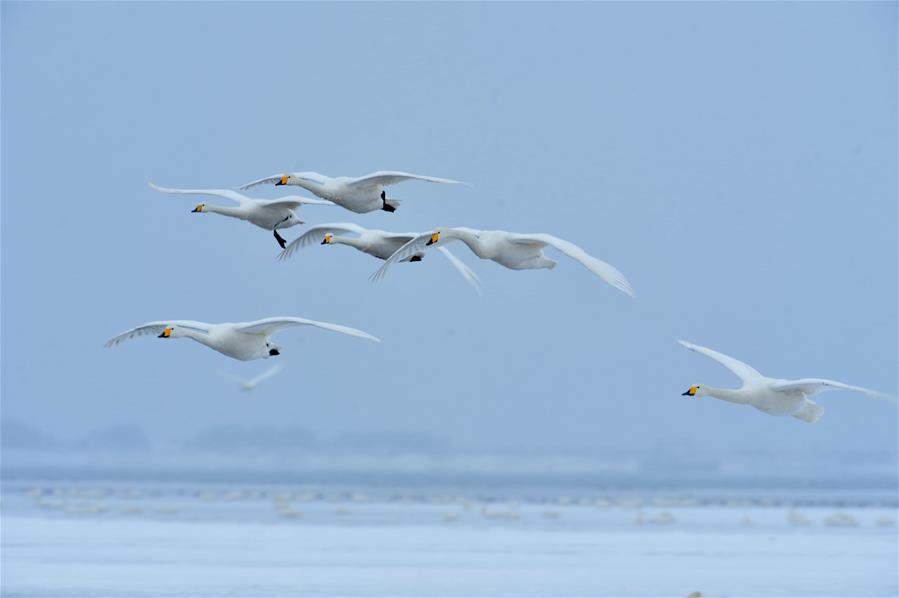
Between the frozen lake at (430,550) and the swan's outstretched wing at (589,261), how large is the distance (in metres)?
10.7

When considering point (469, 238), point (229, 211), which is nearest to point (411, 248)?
point (469, 238)

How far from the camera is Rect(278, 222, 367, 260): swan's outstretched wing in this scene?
18.4 metres

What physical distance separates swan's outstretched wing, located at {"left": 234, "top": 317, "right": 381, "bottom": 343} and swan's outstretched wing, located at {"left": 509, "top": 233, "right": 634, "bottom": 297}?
205 centimetres

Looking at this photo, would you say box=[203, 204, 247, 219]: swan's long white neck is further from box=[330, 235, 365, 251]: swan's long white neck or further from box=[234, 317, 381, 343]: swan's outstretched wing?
box=[234, 317, 381, 343]: swan's outstretched wing

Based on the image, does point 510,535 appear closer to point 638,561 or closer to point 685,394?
point 638,561

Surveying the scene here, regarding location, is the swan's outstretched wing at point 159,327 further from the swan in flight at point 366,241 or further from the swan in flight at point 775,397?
the swan in flight at point 775,397

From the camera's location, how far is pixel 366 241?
58.8 ft

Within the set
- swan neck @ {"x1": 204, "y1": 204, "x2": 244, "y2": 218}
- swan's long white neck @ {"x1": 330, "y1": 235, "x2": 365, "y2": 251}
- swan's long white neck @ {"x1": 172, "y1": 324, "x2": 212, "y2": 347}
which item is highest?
swan neck @ {"x1": 204, "y1": 204, "x2": 244, "y2": 218}

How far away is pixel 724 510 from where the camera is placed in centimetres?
4678

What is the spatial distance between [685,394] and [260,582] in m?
11.0

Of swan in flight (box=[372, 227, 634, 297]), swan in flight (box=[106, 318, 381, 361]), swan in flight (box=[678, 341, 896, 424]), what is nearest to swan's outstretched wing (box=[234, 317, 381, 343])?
swan in flight (box=[106, 318, 381, 361])

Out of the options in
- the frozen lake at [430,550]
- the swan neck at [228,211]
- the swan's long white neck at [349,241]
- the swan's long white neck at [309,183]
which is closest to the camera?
the swan's long white neck at [309,183]

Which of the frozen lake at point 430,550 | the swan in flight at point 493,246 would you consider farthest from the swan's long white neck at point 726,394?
the frozen lake at point 430,550

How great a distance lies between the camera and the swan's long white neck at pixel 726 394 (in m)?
16.8
